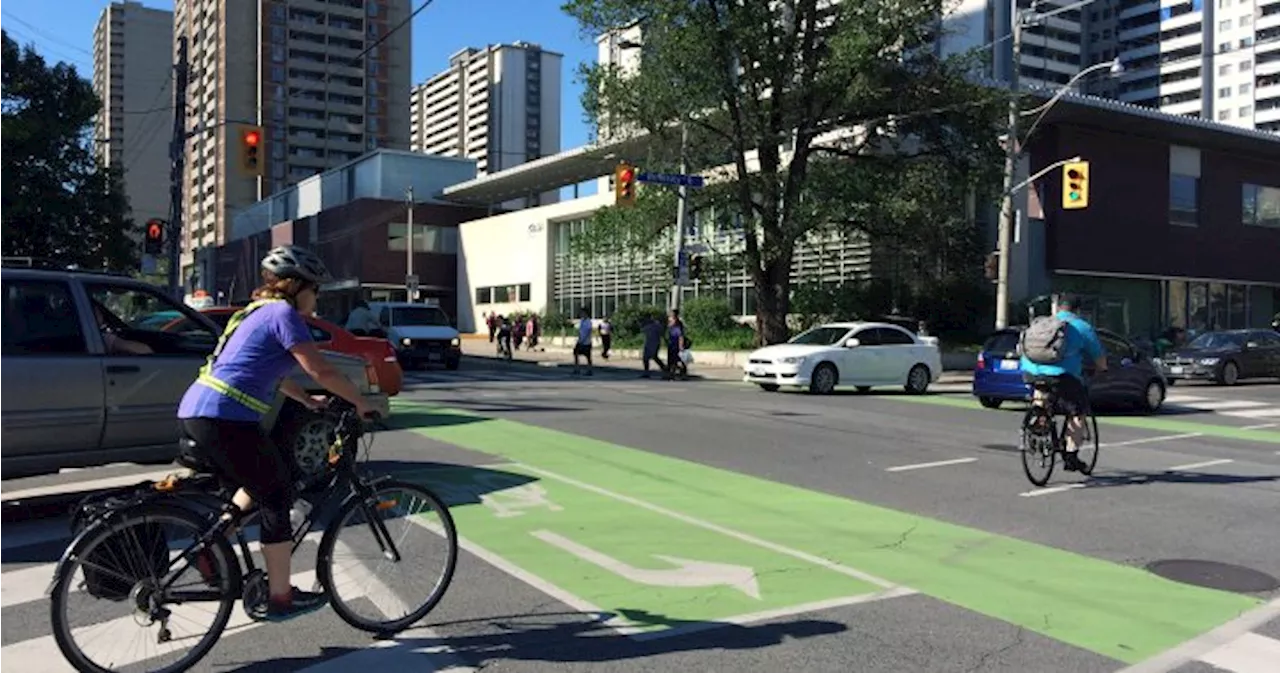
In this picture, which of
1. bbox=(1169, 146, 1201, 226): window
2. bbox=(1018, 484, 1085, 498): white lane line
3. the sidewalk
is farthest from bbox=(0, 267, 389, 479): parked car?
bbox=(1169, 146, 1201, 226): window

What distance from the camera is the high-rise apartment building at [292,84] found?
12075cm

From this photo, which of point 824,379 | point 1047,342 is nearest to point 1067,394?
point 1047,342

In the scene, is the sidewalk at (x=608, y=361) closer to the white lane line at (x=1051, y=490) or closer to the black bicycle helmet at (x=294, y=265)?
the white lane line at (x=1051, y=490)

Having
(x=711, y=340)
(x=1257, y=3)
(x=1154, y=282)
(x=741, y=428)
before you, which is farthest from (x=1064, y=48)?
(x=741, y=428)

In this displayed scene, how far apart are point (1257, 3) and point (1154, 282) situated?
10514 centimetres

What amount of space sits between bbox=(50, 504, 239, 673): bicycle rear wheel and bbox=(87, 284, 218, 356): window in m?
4.07

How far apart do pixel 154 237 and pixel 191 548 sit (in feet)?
81.4

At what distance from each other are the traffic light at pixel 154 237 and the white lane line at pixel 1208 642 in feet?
87.4

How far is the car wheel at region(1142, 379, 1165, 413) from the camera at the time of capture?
59.0ft

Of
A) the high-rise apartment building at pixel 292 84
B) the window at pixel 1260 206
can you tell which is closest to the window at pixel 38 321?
the window at pixel 1260 206

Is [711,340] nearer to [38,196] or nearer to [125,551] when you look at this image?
[38,196]

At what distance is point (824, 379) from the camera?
68.8ft

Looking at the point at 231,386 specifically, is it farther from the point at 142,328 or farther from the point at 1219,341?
the point at 1219,341

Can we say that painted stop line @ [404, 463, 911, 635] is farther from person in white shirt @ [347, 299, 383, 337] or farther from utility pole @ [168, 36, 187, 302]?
utility pole @ [168, 36, 187, 302]
